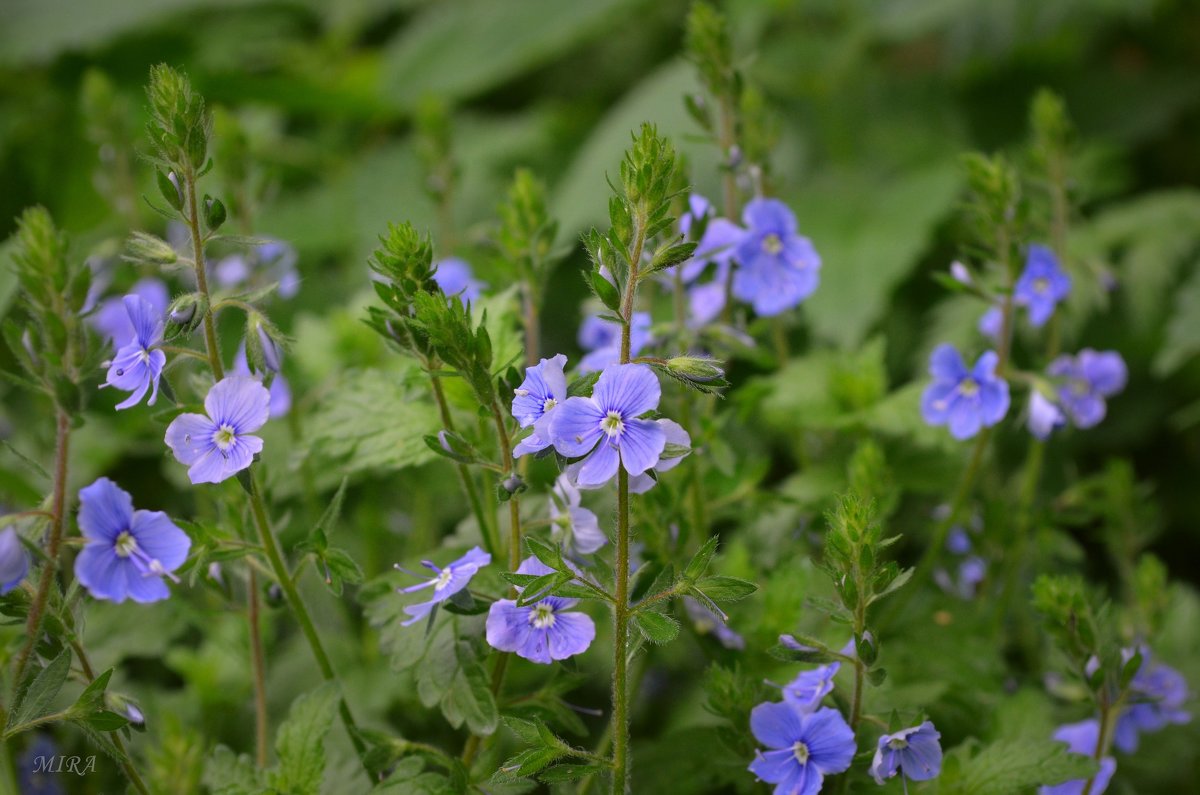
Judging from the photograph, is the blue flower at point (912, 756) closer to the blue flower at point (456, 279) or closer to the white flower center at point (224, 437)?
the white flower center at point (224, 437)

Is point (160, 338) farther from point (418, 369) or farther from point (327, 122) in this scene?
point (327, 122)

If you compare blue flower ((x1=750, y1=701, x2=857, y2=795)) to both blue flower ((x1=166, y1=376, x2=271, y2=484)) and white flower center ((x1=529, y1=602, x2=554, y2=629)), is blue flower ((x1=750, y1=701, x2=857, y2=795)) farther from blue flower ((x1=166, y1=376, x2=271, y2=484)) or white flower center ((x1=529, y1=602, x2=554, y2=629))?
blue flower ((x1=166, y1=376, x2=271, y2=484))

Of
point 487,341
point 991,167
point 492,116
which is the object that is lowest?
point 492,116

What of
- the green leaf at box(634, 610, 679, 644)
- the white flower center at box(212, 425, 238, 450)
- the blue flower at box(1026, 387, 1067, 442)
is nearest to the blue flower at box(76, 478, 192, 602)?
the white flower center at box(212, 425, 238, 450)

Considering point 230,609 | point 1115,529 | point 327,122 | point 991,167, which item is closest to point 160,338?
point 230,609

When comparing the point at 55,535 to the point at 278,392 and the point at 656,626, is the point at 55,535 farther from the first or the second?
the point at 278,392
